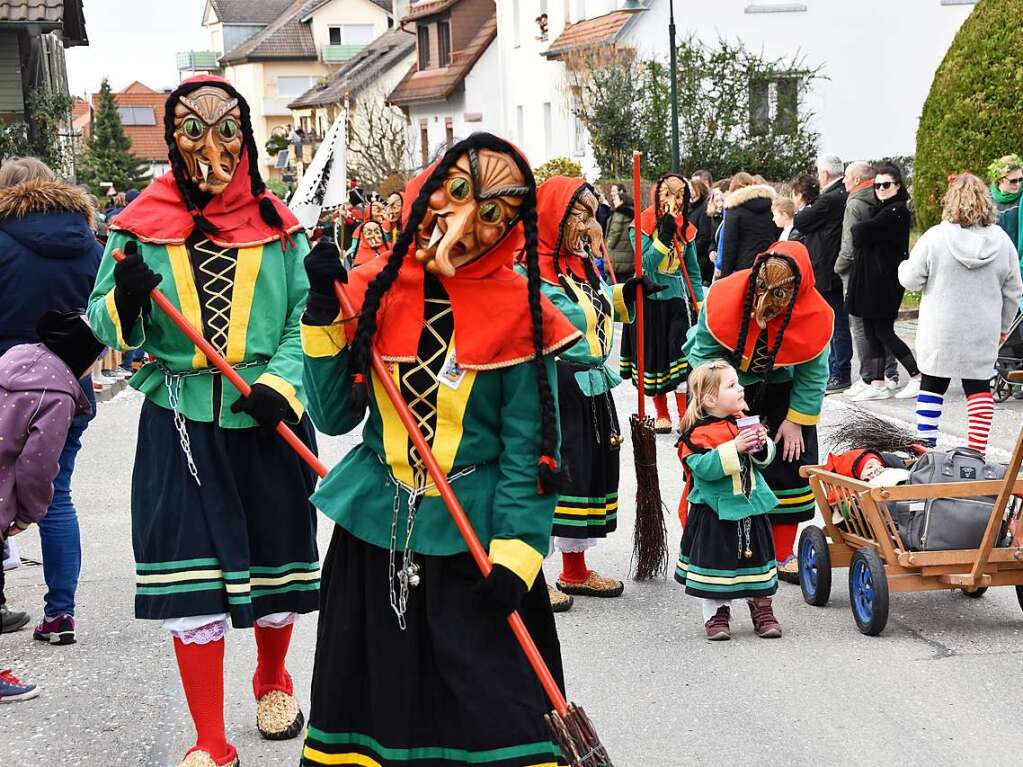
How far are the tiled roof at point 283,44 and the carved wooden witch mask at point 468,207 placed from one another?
75.4 meters

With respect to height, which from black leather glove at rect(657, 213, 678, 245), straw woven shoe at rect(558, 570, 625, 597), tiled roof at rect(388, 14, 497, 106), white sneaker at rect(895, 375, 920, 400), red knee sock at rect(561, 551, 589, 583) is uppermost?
tiled roof at rect(388, 14, 497, 106)

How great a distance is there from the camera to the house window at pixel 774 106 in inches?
1035

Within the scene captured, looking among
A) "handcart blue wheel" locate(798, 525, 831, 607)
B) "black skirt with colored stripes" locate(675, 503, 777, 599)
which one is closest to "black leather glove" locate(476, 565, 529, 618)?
"black skirt with colored stripes" locate(675, 503, 777, 599)

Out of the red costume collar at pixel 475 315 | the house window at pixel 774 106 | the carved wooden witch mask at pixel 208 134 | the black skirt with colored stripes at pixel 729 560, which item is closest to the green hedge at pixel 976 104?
the black skirt with colored stripes at pixel 729 560

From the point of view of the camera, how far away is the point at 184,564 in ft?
14.4

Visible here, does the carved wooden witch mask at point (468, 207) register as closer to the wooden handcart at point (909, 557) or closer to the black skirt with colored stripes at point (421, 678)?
the black skirt with colored stripes at point (421, 678)

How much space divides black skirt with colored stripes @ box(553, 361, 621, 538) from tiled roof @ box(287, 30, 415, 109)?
44.7 meters

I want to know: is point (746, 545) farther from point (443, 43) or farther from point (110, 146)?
point (110, 146)

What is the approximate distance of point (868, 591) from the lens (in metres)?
5.91

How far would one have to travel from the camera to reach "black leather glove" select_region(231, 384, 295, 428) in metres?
4.30

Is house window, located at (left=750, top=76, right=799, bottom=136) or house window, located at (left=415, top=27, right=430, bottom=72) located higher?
house window, located at (left=415, top=27, right=430, bottom=72)

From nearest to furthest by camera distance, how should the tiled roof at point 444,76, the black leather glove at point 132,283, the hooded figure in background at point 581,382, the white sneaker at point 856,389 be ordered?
the black leather glove at point 132,283 → the hooded figure in background at point 581,382 → the white sneaker at point 856,389 → the tiled roof at point 444,76

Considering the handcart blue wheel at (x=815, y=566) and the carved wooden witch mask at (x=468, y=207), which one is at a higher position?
the carved wooden witch mask at (x=468, y=207)

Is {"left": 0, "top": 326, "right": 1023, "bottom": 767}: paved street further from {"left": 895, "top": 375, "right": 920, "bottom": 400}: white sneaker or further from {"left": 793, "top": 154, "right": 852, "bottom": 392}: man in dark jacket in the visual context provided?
{"left": 793, "top": 154, "right": 852, "bottom": 392}: man in dark jacket
